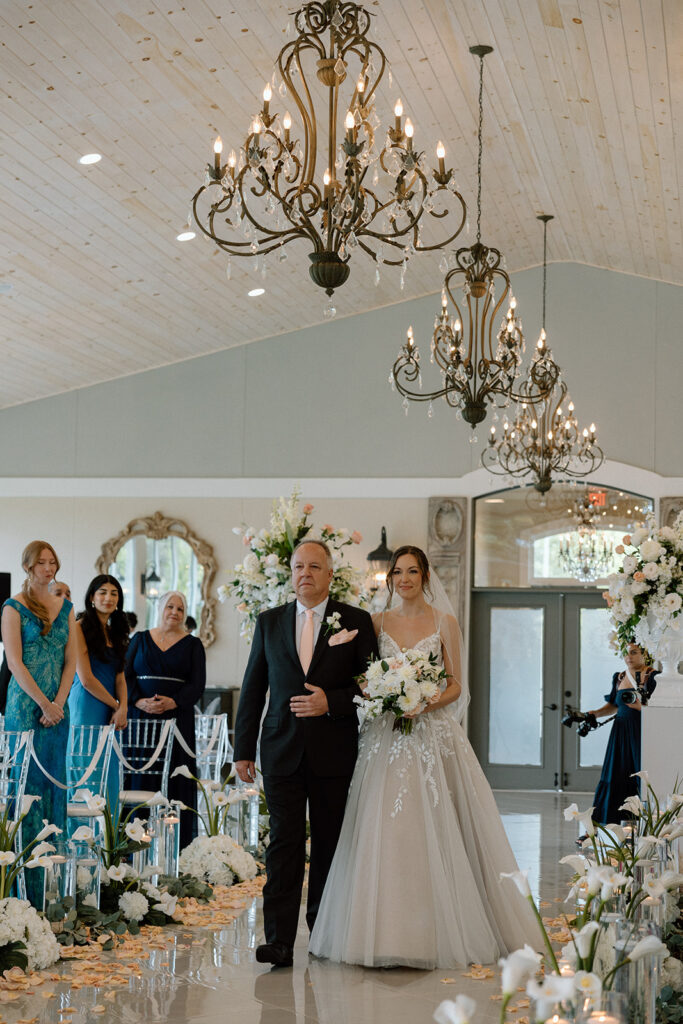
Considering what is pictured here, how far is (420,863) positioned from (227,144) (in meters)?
5.82

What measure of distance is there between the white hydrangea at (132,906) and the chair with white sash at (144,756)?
2.37 feet

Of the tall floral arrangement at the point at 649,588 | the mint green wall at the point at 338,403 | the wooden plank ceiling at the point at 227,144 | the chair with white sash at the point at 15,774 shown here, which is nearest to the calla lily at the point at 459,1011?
the chair with white sash at the point at 15,774

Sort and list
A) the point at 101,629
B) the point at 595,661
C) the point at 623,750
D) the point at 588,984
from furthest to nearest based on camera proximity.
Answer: the point at 595,661 → the point at 623,750 → the point at 101,629 → the point at 588,984

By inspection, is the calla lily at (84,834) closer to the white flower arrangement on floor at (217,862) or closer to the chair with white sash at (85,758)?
the chair with white sash at (85,758)

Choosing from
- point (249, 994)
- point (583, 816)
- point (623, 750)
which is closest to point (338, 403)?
point (623, 750)

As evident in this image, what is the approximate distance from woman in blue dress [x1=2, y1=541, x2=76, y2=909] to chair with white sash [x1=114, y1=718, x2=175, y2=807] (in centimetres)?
50

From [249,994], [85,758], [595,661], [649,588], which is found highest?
[649,588]

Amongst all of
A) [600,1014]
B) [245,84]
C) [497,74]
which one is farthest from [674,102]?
[600,1014]

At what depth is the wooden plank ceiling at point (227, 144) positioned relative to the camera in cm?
727

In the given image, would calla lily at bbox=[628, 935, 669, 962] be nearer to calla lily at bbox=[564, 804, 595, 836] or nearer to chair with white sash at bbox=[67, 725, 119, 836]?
calla lily at bbox=[564, 804, 595, 836]

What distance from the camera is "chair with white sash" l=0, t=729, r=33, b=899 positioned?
5211 mm

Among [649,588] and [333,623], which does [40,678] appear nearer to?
[333,623]

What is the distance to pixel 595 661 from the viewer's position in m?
13.3

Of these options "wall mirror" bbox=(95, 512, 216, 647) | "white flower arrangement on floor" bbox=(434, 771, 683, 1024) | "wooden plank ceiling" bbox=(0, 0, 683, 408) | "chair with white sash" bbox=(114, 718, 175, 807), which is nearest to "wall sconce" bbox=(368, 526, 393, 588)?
"wall mirror" bbox=(95, 512, 216, 647)
